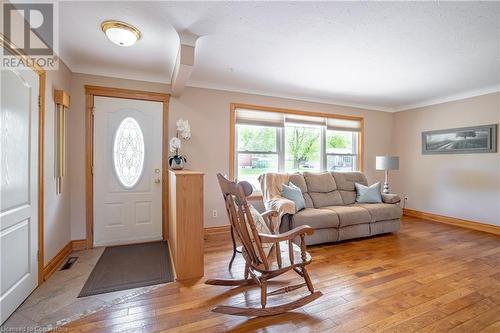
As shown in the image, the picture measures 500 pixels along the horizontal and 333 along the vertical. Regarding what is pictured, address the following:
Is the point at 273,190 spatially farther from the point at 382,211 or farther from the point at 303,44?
the point at 303,44

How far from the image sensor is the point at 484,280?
230 centimetres

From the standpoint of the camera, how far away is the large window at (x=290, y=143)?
13.5 ft

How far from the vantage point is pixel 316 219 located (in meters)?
3.18

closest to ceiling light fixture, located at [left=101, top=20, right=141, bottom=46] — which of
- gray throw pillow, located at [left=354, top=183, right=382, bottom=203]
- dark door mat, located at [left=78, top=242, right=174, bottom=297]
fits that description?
dark door mat, located at [left=78, top=242, right=174, bottom=297]

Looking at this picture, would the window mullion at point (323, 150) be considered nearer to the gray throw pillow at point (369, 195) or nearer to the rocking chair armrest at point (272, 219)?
the gray throw pillow at point (369, 195)

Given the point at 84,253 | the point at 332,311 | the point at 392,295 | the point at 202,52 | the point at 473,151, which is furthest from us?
the point at 473,151

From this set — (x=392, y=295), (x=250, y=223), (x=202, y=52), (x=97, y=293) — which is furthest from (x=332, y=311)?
(x=202, y=52)

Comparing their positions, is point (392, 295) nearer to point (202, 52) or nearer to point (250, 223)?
point (250, 223)

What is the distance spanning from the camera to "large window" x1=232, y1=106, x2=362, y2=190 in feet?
13.5

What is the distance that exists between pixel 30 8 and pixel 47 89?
0.78m

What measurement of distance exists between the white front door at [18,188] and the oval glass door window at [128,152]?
1.14m

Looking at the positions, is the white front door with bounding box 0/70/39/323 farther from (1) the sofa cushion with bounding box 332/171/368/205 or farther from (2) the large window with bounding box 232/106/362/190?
(1) the sofa cushion with bounding box 332/171/368/205

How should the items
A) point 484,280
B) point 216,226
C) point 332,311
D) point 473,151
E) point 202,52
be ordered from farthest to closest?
point 473,151
point 216,226
point 202,52
point 484,280
point 332,311

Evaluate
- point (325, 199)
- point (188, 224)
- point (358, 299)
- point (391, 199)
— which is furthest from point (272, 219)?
point (391, 199)
